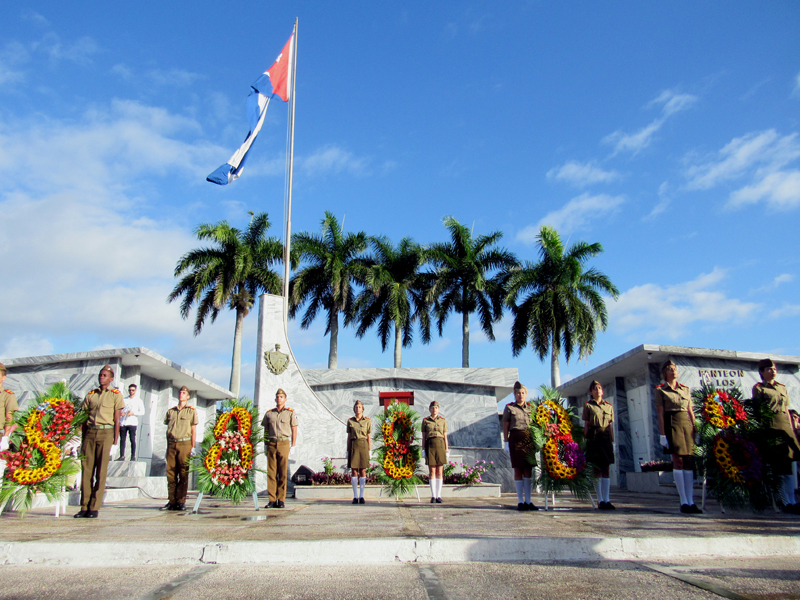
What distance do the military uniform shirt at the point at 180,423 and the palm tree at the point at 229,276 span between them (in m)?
22.8

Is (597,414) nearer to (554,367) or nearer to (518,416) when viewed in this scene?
(518,416)

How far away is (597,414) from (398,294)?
24055mm

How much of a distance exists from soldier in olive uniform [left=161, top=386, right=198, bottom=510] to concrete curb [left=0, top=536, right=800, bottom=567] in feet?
14.0

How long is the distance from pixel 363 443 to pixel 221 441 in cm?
340

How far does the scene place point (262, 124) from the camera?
18.4 m

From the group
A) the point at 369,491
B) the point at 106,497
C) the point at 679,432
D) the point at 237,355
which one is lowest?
the point at 369,491

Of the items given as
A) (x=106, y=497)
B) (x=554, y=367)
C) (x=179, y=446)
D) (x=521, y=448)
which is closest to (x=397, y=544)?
(x=521, y=448)

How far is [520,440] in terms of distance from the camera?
8.38 meters

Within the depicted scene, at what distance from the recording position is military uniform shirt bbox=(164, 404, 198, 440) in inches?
341

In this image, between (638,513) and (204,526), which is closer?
(204,526)

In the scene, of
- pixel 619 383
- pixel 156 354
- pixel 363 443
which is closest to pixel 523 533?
pixel 363 443

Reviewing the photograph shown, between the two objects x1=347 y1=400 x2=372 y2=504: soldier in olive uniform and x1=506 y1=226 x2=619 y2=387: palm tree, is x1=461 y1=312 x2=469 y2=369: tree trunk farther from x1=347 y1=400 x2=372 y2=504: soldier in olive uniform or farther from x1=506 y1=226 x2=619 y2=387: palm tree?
x1=347 y1=400 x2=372 y2=504: soldier in olive uniform

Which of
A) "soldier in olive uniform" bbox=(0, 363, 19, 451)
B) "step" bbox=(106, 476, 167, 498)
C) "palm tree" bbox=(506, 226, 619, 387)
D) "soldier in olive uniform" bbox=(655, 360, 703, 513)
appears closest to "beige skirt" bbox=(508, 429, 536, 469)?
"soldier in olive uniform" bbox=(655, 360, 703, 513)

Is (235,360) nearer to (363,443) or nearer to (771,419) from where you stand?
(363,443)
